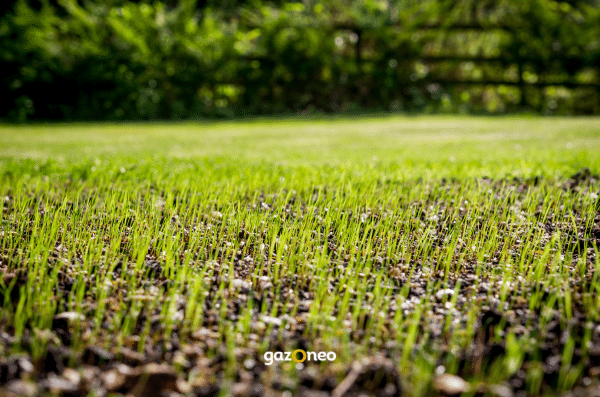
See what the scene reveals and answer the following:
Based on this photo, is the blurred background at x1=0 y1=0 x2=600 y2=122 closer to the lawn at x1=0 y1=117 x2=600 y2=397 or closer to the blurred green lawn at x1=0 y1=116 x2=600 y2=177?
the blurred green lawn at x1=0 y1=116 x2=600 y2=177

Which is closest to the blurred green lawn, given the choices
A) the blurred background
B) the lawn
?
the lawn

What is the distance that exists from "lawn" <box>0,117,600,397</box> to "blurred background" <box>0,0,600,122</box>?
30.0ft

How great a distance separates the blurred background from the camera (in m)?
11.4

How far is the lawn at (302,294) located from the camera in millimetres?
1259

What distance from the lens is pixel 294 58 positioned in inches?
542

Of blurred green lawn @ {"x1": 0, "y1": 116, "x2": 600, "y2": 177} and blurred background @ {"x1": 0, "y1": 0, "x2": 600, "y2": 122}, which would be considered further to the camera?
blurred background @ {"x1": 0, "y1": 0, "x2": 600, "y2": 122}

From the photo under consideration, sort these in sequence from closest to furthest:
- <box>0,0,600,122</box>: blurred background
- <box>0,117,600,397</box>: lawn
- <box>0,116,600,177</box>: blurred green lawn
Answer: <box>0,117,600,397</box>: lawn → <box>0,116,600,177</box>: blurred green lawn → <box>0,0,600,122</box>: blurred background

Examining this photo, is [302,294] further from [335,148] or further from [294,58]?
[294,58]

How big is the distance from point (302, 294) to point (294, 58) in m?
12.8

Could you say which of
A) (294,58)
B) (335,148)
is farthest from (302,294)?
(294,58)

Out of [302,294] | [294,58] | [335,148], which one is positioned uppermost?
[294,58]

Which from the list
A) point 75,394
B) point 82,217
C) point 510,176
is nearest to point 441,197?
point 510,176

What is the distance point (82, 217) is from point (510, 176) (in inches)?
126

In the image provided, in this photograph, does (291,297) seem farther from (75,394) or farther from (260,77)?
(260,77)
